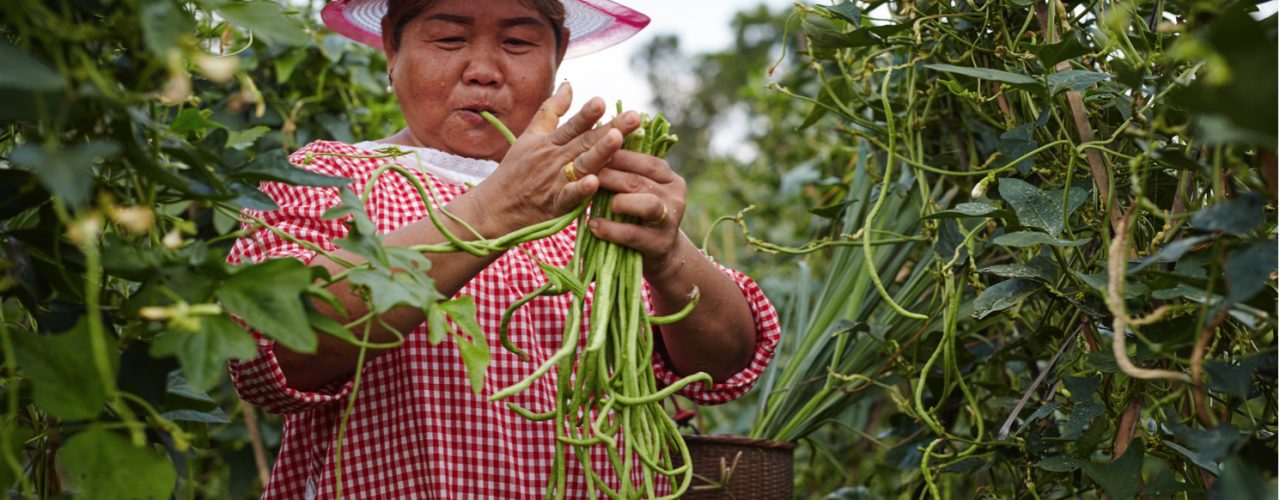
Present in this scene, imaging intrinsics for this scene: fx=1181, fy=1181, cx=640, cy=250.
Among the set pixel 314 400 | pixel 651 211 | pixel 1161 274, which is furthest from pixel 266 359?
pixel 1161 274

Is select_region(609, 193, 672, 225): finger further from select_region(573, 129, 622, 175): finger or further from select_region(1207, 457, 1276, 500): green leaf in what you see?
select_region(1207, 457, 1276, 500): green leaf

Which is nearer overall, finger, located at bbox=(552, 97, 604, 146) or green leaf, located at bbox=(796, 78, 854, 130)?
finger, located at bbox=(552, 97, 604, 146)

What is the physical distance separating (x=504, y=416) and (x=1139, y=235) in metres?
0.61

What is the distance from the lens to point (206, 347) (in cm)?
61

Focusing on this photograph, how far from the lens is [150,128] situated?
26.0 inches

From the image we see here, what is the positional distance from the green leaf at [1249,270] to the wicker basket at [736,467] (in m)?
0.89

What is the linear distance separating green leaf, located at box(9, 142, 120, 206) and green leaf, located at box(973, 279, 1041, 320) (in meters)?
0.78

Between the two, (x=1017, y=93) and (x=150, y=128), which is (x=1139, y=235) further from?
(x=150, y=128)

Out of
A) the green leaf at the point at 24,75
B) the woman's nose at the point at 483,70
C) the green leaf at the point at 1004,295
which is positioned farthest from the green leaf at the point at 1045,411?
the green leaf at the point at 24,75

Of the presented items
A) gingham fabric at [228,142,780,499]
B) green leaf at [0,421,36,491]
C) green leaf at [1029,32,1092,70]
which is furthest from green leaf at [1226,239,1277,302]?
gingham fabric at [228,142,780,499]

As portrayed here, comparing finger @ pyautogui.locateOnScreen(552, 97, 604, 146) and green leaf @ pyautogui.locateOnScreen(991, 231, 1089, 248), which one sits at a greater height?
finger @ pyautogui.locateOnScreen(552, 97, 604, 146)

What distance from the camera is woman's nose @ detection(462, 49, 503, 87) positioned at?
1.28 m

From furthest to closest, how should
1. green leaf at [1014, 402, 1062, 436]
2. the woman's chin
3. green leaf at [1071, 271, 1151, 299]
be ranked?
the woman's chin, green leaf at [1014, 402, 1062, 436], green leaf at [1071, 271, 1151, 299]

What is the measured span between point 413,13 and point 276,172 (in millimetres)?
655
